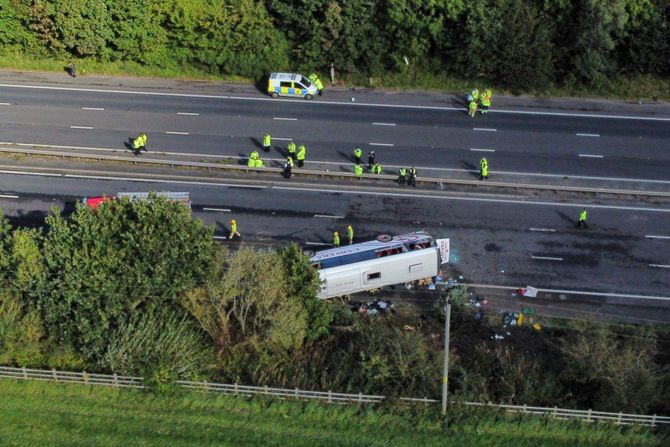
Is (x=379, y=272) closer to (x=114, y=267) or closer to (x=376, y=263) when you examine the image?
(x=376, y=263)

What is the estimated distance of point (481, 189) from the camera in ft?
137

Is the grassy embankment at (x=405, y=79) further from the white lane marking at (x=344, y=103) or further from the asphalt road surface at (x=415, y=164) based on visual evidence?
Answer: the white lane marking at (x=344, y=103)

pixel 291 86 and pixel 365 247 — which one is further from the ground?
pixel 291 86

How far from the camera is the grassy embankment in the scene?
48969 millimetres

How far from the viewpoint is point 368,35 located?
163 feet

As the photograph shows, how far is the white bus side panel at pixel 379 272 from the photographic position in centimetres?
3447

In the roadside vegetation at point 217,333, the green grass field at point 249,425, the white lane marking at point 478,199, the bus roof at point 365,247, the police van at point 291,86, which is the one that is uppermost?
the police van at point 291,86

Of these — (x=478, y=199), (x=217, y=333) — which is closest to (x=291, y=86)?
(x=478, y=199)

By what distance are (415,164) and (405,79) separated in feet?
28.4

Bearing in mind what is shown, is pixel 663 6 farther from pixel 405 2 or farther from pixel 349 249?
pixel 349 249

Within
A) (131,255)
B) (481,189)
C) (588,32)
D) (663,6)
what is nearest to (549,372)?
(481,189)

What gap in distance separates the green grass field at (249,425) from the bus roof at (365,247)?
6.93 meters

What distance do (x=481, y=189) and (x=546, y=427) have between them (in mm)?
15227

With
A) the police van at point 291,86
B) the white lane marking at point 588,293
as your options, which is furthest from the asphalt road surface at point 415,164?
the police van at point 291,86
